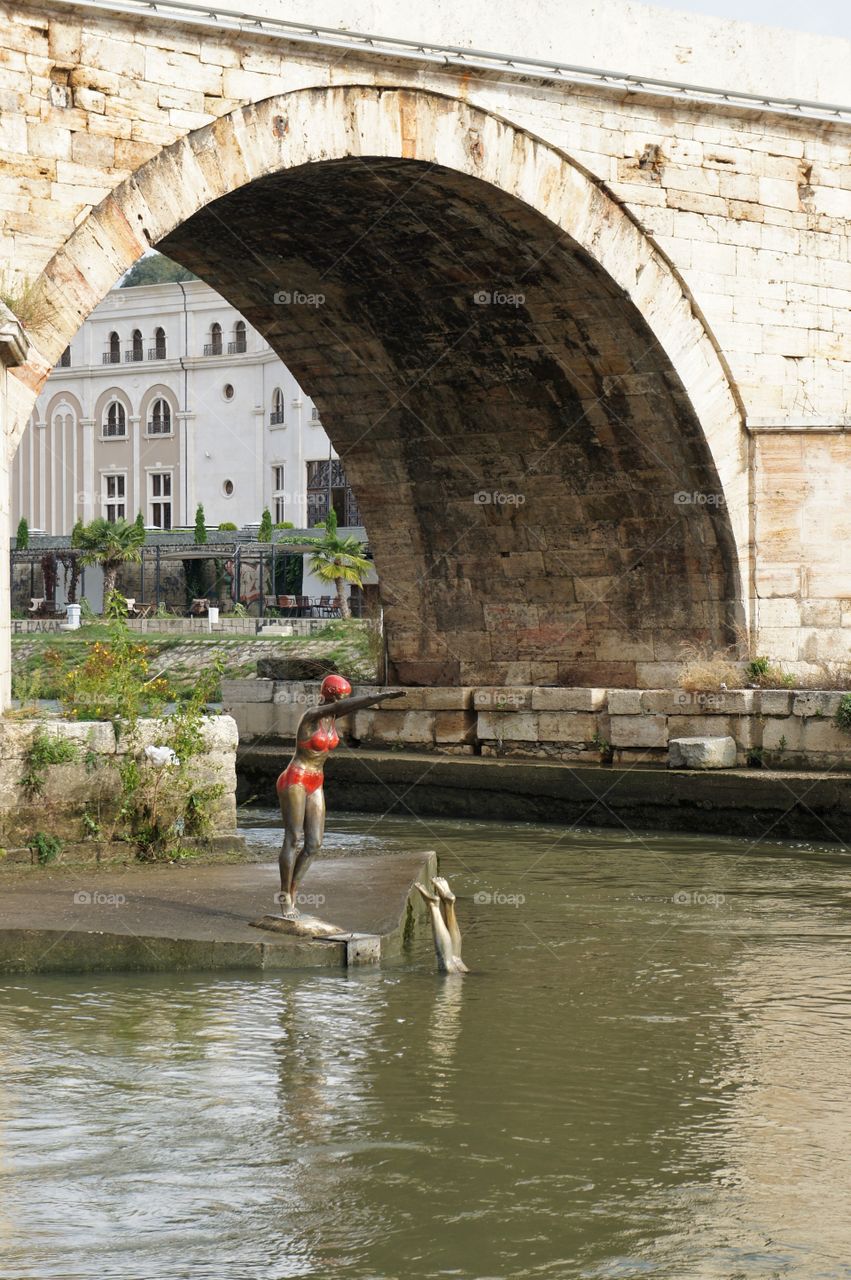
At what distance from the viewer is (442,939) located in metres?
7.35

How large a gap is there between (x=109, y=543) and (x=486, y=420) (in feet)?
92.4

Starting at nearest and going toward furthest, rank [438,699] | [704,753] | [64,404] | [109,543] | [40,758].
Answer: [40,758] → [704,753] → [438,699] → [109,543] → [64,404]

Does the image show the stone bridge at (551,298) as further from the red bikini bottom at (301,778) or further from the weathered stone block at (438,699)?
the red bikini bottom at (301,778)

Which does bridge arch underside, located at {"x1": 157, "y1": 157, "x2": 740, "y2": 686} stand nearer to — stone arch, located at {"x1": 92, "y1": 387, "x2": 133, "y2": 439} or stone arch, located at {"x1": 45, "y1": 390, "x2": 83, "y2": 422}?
stone arch, located at {"x1": 92, "y1": 387, "x2": 133, "y2": 439}

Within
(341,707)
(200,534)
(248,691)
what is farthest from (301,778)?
(200,534)

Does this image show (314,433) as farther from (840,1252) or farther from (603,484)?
(840,1252)

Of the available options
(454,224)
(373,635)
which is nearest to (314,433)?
(373,635)

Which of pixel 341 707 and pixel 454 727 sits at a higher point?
pixel 341 707

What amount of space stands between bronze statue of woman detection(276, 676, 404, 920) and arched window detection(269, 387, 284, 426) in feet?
131

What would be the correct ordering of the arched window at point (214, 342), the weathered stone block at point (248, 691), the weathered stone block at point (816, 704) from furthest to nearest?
the arched window at point (214, 342) → the weathered stone block at point (248, 691) → the weathered stone block at point (816, 704)

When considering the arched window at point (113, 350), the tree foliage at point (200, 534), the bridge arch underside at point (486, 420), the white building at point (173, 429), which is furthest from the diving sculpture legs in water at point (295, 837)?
the arched window at point (113, 350)

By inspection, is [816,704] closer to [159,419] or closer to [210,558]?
[210,558]

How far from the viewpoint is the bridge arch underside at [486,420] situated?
1274cm

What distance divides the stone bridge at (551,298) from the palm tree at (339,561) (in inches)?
813
